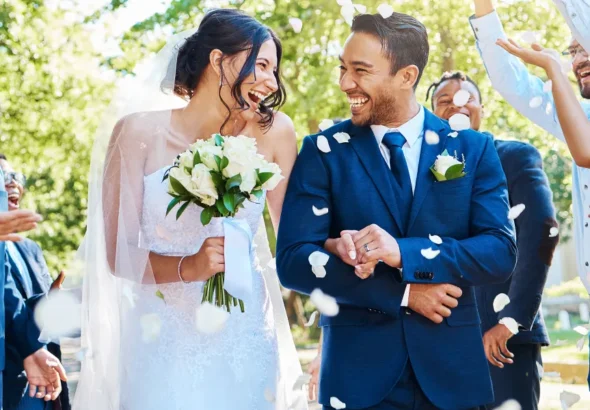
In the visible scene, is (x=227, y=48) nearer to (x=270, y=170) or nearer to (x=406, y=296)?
(x=270, y=170)

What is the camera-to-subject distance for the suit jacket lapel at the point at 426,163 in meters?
3.45

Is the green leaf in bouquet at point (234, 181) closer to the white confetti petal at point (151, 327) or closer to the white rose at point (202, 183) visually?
the white rose at point (202, 183)

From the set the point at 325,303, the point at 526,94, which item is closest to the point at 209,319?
the point at 325,303

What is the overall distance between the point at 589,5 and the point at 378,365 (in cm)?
192

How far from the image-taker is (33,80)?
48.1 feet

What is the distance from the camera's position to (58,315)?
479 cm

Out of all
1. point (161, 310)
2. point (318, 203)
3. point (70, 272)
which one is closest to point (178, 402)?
point (161, 310)

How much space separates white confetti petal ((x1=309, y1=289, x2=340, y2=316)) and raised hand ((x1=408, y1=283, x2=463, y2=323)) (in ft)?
0.91

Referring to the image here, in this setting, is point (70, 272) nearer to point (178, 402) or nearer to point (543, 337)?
point (178, 402)

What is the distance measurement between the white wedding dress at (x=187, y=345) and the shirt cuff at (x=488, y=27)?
130cm

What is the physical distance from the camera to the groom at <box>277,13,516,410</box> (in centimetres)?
335

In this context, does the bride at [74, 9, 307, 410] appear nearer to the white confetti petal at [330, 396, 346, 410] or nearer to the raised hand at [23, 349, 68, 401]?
the white confetti petal at [330, 396, 346, 410]

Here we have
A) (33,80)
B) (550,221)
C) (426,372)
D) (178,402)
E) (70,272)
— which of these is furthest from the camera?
(33,80)

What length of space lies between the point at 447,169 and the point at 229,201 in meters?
0.86
